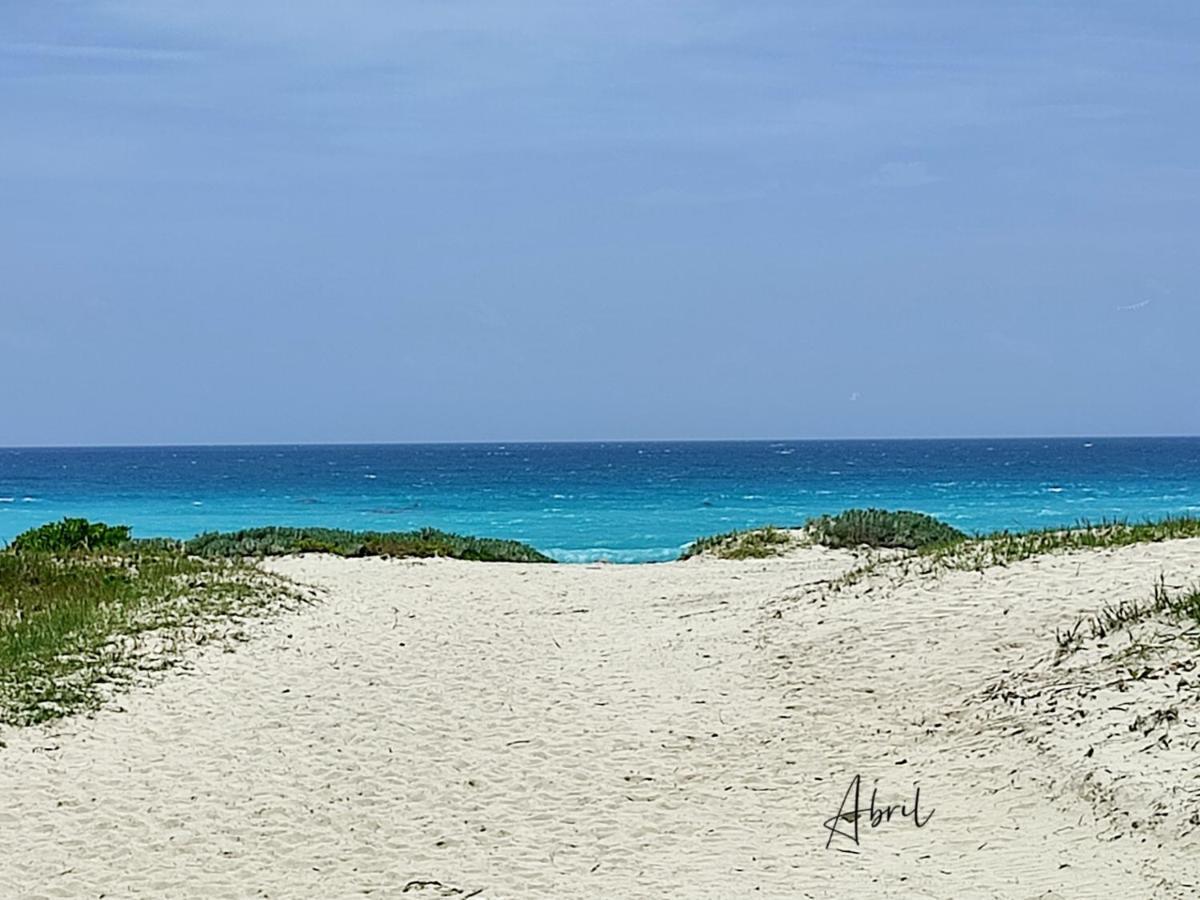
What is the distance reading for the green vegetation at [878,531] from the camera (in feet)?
82.8

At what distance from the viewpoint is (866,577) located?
16.3m

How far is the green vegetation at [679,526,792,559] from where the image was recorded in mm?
24906

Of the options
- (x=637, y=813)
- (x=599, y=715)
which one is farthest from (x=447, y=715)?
(x=637, y=813)

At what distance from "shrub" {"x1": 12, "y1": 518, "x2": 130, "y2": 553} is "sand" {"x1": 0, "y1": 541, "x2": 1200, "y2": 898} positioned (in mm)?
9534

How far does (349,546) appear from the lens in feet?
82.3

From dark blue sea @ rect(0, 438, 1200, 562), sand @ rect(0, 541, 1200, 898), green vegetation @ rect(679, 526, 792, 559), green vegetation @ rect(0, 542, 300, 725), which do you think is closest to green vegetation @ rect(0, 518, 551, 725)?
green vegetation @ rect(0, 542, 300, 725)

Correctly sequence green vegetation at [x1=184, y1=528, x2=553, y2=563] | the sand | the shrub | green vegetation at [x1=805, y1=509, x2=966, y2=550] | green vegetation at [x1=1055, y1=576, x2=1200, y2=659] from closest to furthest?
the sand
green vegetation at [x1=1055, y1=576, x2=1200, y2=659]
the shrub
green vegetation at [x1=184, y1=528, x2=553, y2=563]
green vegetation at [x1=805, y1=509, x2=966, y2=550]

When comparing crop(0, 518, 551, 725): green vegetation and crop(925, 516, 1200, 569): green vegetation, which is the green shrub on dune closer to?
crop(0, 518, 551, 725): green vegetation

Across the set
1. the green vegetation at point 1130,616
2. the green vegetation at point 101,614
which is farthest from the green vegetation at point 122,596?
the green vegetation at point 1130,616

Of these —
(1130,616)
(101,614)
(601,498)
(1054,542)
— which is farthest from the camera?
(601,498)

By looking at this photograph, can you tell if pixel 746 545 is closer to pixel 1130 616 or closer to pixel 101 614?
pixel 101 614

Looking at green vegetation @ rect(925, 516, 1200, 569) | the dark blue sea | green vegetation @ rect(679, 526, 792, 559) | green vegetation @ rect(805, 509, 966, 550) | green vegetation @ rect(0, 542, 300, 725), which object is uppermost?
green vegetation @ rect(925, 516, 1200, 569)

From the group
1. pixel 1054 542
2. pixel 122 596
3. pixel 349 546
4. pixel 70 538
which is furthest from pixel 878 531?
pixel 70 538

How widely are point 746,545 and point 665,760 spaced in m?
14.9
